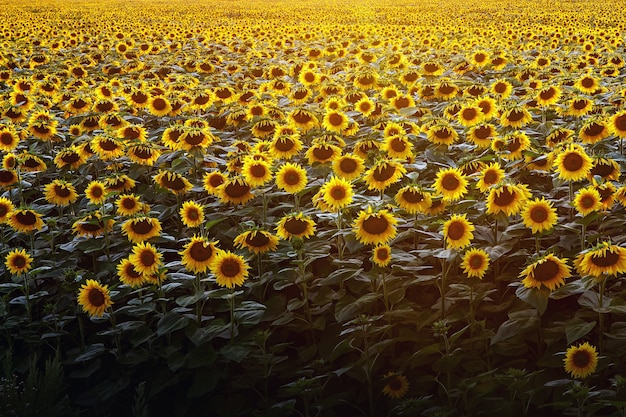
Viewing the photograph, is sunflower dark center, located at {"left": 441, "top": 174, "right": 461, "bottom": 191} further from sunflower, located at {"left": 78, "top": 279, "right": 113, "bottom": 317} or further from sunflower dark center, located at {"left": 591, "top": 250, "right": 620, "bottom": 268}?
sunflower, located at {"left": 78, "top": 279, "right": 113, "bottom": 317}

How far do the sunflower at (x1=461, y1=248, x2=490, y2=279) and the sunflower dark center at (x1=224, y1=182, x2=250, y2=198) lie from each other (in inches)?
66.7

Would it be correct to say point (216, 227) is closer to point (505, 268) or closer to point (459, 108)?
point (505, 268)

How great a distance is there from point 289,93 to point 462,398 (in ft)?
15.5

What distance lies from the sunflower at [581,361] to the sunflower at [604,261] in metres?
0.37

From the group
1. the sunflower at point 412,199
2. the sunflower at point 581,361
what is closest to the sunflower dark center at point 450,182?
the sunflower at point 412,199

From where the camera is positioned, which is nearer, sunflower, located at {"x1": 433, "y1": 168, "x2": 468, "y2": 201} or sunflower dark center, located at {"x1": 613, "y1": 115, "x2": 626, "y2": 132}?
sunflower, located at {"x1": 433, "y1": 168, "x2": 468, "y2": 201}

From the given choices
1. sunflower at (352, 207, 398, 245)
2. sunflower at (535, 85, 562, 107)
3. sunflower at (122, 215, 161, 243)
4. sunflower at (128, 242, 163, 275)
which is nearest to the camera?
sunflower at (352, 207, 398, 245)

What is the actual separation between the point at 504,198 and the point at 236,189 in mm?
1856

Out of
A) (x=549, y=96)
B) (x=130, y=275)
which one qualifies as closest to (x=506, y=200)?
(x=130, y=275)

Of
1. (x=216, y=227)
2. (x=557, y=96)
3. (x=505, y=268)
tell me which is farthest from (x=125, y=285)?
(x=557, y=96)

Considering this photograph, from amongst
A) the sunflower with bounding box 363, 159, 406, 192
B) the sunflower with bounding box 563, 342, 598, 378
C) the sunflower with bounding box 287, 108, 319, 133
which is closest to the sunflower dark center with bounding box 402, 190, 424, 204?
the sunflower with bounding box 363, 159, 406, 192

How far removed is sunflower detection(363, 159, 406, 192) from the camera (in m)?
4.83

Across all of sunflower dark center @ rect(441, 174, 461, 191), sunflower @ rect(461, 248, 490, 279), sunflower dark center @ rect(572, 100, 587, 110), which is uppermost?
sunflower dark center @ rect(572, 100, 587, 110)

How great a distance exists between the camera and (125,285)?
453cm
